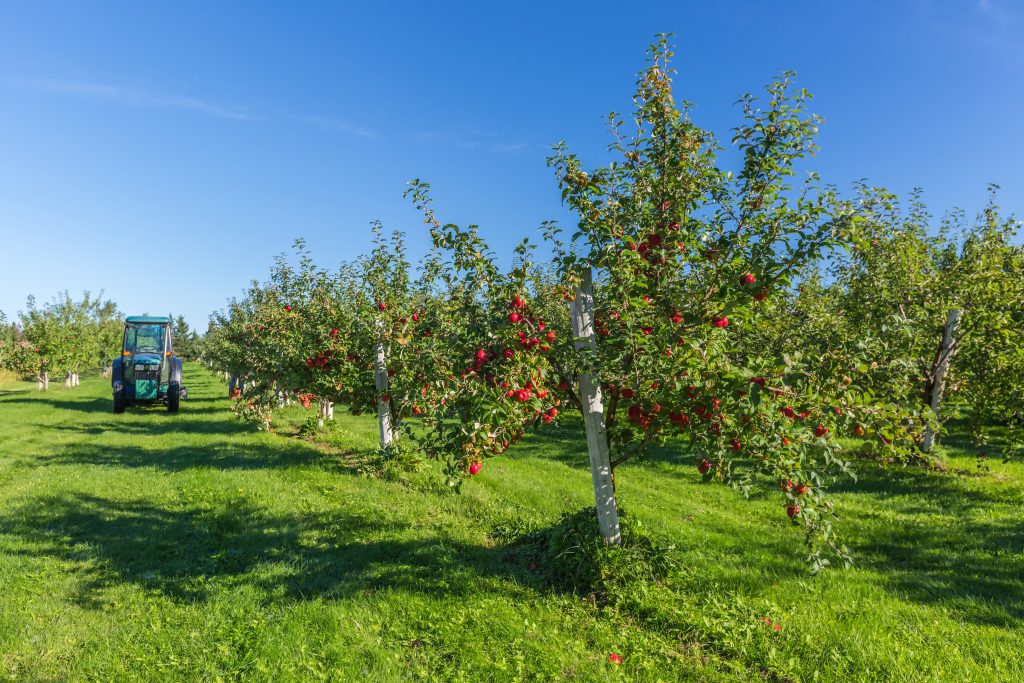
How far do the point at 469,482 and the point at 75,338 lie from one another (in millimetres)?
42843

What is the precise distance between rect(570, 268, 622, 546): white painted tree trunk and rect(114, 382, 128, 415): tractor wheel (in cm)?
2643

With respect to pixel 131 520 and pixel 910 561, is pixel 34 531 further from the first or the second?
pixel 910 561

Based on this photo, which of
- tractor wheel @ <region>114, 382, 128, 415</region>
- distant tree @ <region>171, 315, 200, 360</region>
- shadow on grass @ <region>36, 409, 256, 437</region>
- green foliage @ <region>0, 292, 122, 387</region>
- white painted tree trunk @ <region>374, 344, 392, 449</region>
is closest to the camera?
white painted tree trunk @ <region>374, 344, 392, 449</region>

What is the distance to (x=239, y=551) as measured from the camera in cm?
771

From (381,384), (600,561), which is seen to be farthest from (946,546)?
(381,384)

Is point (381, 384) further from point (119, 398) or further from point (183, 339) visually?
point (183, 339)

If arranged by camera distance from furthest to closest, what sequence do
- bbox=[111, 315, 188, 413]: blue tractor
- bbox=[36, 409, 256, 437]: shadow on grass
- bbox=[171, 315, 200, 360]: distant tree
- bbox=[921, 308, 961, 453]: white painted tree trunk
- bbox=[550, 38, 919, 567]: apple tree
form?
1. bbox=[171, 315, 200, 360]: distant tree
2. bbox=[111, 315, 188, 413]: blue tractor
3. bbox=[36, 409, 256, 437]: shadow on grass
4. bbox=[921, 308, 961, 453]: white painted tree trunk
5. bbox=[550, 38, 919, 567]: apple tree

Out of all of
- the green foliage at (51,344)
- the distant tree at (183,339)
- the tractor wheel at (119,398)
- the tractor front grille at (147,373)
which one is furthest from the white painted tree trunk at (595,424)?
the distant tree at (183,339)

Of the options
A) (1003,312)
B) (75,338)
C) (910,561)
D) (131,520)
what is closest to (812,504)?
(910,561)

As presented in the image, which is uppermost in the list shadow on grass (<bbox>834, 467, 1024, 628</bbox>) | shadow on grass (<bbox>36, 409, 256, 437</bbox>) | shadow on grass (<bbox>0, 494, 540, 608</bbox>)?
shadow on grass (<bbox>36, 409, 256, 437</bbox>)

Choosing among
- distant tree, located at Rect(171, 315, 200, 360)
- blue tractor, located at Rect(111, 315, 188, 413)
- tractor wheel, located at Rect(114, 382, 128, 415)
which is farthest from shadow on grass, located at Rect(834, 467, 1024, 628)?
distant tree, located at Rect(171, 315, 200, 360)

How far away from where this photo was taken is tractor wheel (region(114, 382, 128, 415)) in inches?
982

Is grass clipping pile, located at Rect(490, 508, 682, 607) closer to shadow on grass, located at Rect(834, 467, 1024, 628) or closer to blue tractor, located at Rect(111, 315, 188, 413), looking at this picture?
shadow on grass, located at Rect(834, 467, 1024, 628)

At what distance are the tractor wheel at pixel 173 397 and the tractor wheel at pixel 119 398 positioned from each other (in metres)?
1.84
